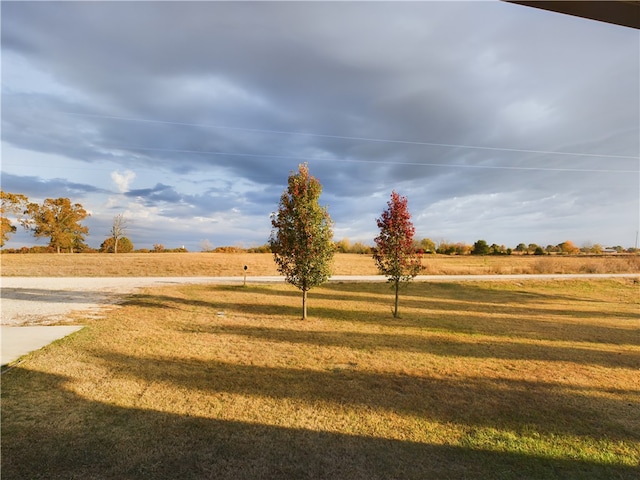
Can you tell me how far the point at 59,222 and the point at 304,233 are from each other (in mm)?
A: 51189

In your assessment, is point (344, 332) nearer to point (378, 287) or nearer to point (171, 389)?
point (171, 389)

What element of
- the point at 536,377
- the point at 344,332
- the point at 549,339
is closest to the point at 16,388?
the point at 344,332

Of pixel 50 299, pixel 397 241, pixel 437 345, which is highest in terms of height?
pixel 397 241

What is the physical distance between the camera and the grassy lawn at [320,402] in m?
4.09

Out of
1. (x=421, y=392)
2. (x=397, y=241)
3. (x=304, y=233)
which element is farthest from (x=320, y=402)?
(x=397, y=241)

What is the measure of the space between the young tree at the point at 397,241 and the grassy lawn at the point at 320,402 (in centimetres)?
262

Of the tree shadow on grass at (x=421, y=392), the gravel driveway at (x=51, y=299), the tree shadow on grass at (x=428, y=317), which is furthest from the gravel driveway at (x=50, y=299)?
the tree shadow on grass at (x=421, y=392)

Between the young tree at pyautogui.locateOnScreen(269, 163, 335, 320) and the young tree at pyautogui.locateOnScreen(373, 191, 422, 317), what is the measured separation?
2437mm

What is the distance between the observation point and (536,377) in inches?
288

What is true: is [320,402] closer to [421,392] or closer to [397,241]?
[421,392]

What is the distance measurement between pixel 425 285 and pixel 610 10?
71.8ft

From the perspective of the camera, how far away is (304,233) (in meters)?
12.5

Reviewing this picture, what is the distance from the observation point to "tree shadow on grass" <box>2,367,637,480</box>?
386 cm

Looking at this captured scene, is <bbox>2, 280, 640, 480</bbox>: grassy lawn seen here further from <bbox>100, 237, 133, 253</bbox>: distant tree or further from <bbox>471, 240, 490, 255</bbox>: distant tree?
<bbox>100, 237, 133, 253</bbox>: distant tree
